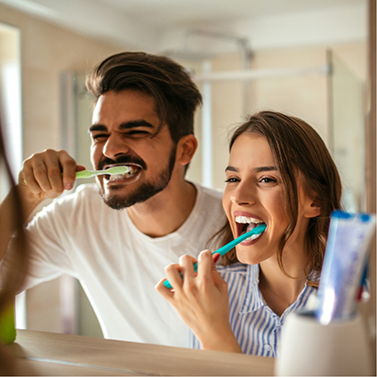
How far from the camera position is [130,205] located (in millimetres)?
688

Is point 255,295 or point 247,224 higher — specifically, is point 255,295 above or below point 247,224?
below

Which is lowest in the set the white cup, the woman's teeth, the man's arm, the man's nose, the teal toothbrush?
the white cup

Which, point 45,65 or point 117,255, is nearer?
point 117,255

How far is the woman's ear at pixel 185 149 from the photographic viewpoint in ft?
2.42

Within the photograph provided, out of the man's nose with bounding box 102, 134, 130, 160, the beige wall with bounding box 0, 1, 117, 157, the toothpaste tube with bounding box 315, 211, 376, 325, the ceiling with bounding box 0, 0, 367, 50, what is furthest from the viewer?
the ceiling with bounding box 0, 0, 367, 50

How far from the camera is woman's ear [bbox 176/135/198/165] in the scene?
2.42ft

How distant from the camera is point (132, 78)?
68 centimetres

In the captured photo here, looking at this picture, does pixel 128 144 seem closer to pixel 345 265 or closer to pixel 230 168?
pixel 230 168

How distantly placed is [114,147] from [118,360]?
319 millimetres

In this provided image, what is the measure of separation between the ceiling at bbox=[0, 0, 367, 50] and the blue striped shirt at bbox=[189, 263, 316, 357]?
0.82m

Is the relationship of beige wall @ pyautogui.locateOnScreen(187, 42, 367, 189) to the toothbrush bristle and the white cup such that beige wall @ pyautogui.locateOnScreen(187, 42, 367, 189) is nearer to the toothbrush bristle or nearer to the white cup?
the toothbrush bristle

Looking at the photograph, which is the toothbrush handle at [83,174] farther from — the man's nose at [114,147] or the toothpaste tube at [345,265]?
the toothpaste tube at [345,265]

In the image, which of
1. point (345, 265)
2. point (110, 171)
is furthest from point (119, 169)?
point (345, 265)

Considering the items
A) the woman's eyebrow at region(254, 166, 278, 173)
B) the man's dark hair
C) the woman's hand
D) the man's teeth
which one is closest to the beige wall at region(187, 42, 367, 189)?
the man's dark hair
